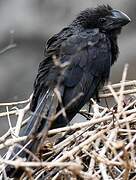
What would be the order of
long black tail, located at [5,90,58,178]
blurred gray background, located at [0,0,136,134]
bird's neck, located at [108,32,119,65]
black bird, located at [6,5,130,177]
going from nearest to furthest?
long black tail, located at [5,90,58,178] < black bird, located at [6,5,130,177] < bird's neck, located at [108,32,119,65] < blurred gray background, located at [0,0,136,134]

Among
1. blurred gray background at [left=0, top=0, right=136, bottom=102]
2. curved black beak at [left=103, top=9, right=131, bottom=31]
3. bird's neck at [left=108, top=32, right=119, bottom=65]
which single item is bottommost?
blurred gray background at [left=0, top=0, right=136, bottom=102]

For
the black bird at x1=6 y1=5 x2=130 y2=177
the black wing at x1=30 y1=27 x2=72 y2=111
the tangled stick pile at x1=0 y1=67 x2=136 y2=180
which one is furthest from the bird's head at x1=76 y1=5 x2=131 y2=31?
the tangled stick pile at x1=0 y1=67 x2=136 y2=180

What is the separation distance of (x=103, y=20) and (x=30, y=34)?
10.7ft

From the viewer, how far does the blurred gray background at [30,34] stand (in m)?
6.90

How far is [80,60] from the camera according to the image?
3418mm

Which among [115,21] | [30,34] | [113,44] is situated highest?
[115,21]

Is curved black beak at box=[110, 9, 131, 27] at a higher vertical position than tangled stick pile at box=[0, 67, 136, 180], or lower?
higher

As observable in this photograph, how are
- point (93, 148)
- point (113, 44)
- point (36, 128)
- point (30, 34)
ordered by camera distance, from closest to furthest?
point (93, 148)
point (36, 128)
point (113, 44)
point (30, 34)

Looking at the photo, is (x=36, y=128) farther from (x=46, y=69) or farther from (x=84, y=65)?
(x=84, y=65)

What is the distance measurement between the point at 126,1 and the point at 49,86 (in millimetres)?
4103

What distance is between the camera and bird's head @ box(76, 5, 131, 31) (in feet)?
12.3

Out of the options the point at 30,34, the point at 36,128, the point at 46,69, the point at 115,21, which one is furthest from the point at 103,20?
the point at 30,34

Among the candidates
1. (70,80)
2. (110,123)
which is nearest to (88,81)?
(70,80)

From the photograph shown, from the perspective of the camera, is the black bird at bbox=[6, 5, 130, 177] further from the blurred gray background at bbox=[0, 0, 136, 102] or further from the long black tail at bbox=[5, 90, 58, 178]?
the blurred gray background at bbox=[0, 0, 136, 102]
